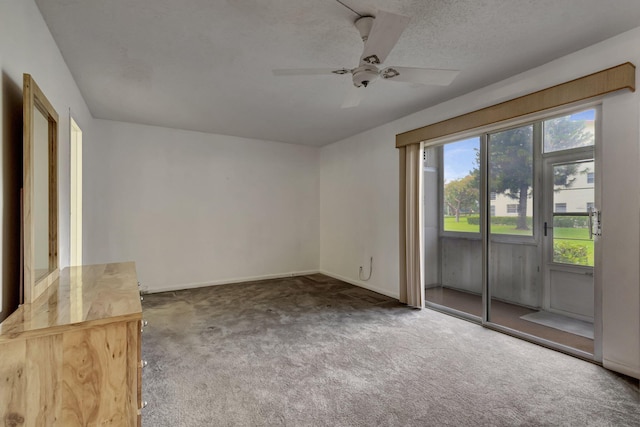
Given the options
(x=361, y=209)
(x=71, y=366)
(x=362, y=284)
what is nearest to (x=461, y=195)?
(x=361, y=209)

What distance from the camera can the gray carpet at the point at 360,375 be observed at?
6.42ft

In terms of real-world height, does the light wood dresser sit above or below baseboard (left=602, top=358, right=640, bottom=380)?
above

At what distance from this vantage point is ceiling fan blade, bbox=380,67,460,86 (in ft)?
7.24

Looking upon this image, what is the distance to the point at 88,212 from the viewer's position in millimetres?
3930

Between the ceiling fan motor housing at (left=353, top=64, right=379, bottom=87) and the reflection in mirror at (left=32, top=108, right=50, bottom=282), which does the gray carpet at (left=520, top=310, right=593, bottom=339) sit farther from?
the reflection in mirror at (left=32, top=108, right=50, bottom=282)

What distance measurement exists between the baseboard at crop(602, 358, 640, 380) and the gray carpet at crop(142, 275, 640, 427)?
0.07 metres

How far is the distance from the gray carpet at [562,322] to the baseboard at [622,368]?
2.24 ft

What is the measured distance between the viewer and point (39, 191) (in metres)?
1.76

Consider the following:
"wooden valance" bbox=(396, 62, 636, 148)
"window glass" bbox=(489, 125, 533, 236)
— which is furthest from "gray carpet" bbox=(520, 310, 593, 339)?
"wooden valance" bbox=(396, 62, 636, 148)

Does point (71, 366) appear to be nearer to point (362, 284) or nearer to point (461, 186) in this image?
point (461, 186)

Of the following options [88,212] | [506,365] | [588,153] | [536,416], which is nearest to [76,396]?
[536,416]

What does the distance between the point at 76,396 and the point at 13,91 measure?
4.63 ft

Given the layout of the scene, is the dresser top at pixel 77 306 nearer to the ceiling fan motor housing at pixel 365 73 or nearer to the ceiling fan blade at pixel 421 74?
the ceiling fan motor housing at pixel 365 73

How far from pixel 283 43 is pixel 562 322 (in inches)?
157
